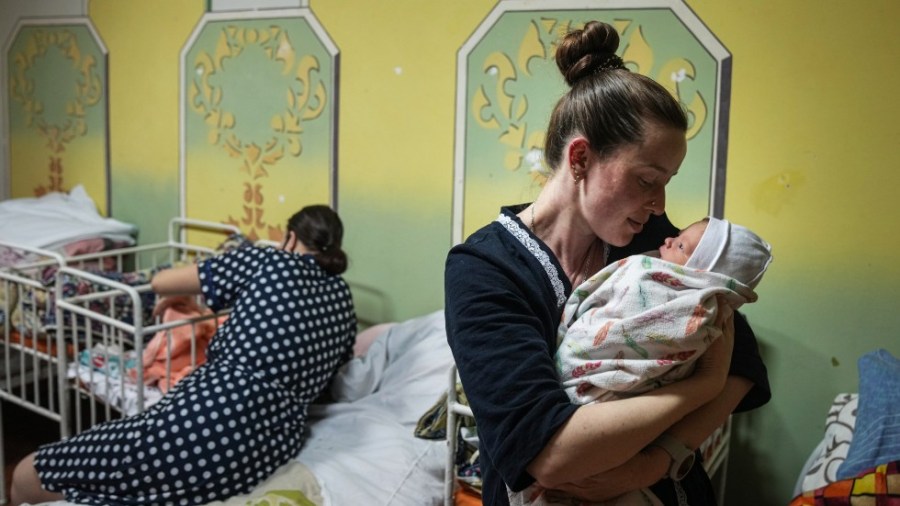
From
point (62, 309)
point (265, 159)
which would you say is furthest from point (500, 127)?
point (62, 309)

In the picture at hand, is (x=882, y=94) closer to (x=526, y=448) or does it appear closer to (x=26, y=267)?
(x=526, y=448)

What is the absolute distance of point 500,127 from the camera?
2.58 meters

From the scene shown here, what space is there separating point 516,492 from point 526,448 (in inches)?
4.6

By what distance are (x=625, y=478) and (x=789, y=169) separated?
1.48m

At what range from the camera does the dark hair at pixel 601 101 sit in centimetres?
103

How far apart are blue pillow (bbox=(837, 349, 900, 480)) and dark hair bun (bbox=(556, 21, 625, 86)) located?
112 cm

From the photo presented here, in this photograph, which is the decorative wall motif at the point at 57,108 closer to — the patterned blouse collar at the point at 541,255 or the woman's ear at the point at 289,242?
the woman's ear at the point at 289,242

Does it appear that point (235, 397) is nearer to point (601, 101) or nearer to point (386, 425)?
point (386, 425)

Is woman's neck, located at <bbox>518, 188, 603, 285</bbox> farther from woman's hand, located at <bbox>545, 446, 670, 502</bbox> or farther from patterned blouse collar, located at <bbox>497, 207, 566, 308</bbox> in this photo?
woman's hand, located at <bbox>545, 446, 670, 502</bbox>

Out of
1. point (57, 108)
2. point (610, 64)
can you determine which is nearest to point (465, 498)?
point (610, 64)

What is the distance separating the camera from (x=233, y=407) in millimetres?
2105

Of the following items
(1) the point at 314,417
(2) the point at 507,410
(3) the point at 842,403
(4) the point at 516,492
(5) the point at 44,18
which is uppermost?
(5) the point at 44,18

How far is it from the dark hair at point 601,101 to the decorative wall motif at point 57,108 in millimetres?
3001

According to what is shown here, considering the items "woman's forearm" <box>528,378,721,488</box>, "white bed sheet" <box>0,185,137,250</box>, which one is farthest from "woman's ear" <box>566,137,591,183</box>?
"white bed sheet" <box>0,185,137,250</box>
